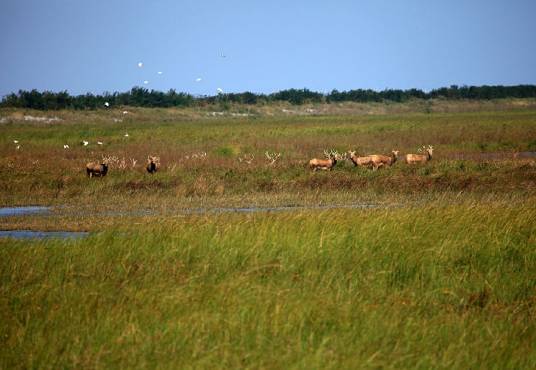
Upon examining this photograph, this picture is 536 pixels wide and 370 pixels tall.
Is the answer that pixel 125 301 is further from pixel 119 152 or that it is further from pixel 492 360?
pixel 119 152

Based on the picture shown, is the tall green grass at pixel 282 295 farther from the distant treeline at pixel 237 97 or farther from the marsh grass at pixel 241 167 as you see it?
the distant treeline at pixel 237 97

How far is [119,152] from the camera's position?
44.6 meters

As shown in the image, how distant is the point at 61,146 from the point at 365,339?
4301 cm

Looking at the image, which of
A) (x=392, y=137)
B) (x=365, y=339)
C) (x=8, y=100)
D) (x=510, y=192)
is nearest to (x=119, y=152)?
(x=392, y=137)

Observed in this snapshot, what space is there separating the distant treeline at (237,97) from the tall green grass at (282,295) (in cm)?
7927

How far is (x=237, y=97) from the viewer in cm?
12319

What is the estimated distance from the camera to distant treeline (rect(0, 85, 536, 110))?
92488 millimetres

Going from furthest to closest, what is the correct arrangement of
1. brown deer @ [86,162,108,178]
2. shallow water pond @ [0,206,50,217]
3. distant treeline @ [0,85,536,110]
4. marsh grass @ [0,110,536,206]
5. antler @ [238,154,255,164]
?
distant treeline @ [0,85,536,110], antler @ [238,154,255,164], brown deer @ [86,162,108,178], marsh grass @ [0,110,536,206], shallow water pond @ [0,206,50,217]

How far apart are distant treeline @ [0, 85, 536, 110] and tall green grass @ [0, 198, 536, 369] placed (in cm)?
7927

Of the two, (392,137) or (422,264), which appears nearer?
(422,264)

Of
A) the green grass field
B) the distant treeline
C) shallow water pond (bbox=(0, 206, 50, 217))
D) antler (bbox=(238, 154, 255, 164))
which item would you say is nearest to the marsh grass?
antler (bbox=(238, 154, 255, 164))

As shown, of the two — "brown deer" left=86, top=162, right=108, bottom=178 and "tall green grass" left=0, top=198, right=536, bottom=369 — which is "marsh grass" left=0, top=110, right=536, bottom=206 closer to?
"brown deer" left=86, top=162, right=108, bottom=178

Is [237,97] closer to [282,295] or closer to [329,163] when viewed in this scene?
[329,163]

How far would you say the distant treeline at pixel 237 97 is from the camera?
92.5 metres
